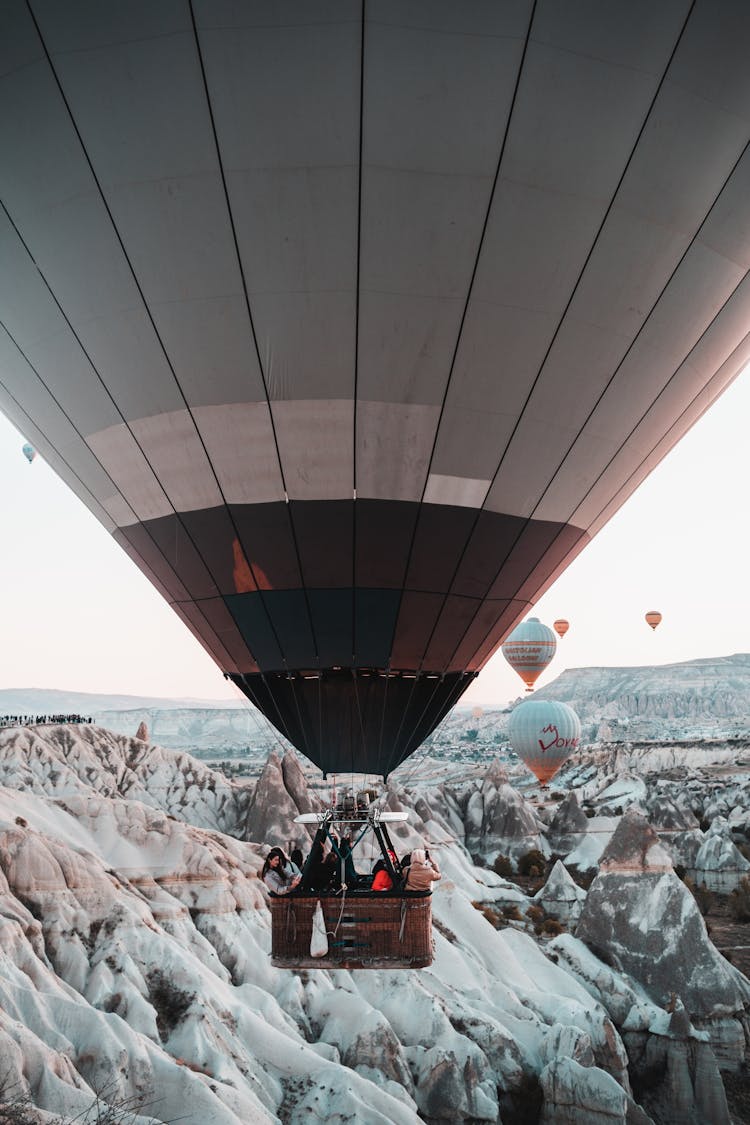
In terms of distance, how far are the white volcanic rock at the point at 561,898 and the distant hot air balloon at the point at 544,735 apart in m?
8.48

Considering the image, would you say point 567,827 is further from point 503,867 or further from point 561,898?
point 561,898

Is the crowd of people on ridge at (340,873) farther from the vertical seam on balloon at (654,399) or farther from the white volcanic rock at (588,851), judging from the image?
the white volcanic rock at (588,851)

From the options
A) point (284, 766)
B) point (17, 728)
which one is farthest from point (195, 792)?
point (17, 728)

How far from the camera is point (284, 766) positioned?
64000 mm

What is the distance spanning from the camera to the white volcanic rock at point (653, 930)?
3606 cm

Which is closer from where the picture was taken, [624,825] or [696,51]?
[696,51]

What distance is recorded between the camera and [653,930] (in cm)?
3828

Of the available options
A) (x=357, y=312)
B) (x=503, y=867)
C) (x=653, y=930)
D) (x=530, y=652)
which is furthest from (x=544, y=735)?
(x=357, y=312)

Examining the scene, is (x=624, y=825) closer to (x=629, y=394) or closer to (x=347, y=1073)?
(x=347, y=1073)

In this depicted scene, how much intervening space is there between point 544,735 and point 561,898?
11.0 metres

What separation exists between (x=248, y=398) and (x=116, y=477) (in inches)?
83.5

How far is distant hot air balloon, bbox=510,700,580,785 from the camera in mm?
57500

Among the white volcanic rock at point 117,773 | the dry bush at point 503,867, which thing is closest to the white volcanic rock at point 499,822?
the dry bush at point 503,867

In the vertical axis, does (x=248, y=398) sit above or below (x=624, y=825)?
above
